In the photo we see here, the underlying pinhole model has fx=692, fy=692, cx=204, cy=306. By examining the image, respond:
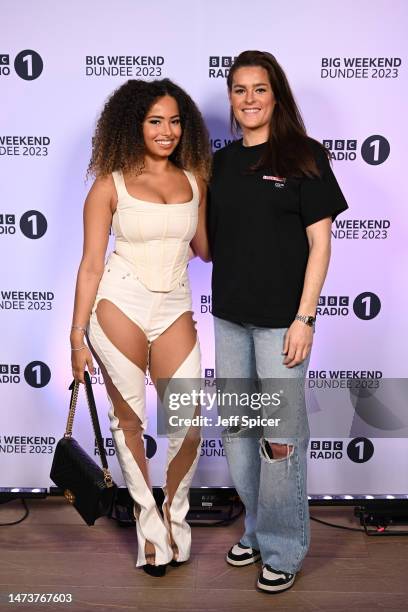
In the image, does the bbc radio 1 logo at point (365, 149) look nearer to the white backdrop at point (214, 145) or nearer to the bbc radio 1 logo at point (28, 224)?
the white backdrop at point (214, 145)

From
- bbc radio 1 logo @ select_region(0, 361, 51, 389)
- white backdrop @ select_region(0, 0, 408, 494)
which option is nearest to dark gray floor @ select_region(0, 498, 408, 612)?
white backdrop @ select_region(0, 0, 408, 494)

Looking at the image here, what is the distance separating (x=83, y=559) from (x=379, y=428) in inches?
51.9

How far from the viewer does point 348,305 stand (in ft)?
9.34

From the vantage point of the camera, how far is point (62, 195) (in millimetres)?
2818

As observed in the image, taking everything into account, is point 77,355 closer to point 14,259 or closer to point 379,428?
point 14,259

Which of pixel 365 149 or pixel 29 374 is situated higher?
pixel 365 149

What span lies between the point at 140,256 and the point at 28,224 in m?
0.81

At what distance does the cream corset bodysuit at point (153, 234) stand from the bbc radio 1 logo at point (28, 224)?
687 mm

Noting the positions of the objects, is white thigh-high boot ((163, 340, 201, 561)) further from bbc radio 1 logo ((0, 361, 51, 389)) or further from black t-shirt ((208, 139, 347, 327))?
bbc radio 1 logo ((0, 361, 51, 389))

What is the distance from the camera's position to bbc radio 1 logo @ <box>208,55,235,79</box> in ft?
8.78

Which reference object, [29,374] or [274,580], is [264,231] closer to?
[274,580]

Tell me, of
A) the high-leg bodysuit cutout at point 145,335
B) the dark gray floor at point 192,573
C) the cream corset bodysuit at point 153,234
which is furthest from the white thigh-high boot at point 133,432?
the cream corset bodysuit at point 153,234

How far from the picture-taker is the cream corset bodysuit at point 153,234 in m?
2.20

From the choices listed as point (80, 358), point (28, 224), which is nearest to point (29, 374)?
point (28, 224)
